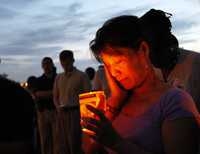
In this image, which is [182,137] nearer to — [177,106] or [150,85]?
[177,106]

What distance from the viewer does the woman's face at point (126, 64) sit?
3.01 m

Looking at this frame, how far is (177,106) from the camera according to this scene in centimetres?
290

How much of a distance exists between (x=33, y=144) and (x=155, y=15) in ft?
9.11

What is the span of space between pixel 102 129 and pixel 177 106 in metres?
0.40

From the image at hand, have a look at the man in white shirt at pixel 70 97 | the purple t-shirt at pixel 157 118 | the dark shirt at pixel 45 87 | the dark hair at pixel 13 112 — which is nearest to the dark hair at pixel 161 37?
the purple t-shirt at pixel 157 118

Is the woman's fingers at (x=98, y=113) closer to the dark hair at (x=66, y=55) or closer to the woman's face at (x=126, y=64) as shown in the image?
the woman's face at (x=126, y=64)

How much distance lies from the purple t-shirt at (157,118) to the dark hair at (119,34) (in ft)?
1.09

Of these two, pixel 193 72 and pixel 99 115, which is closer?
pixel 99 115

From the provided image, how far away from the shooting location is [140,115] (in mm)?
3027

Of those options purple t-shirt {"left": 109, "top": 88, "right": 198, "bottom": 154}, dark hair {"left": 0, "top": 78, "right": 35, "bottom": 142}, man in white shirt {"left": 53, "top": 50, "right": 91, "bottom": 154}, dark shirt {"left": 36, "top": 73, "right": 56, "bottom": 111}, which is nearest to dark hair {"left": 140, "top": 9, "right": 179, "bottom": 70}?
purple t-shirt {"left": 109, "top": 88, "right": 198, "bottom": 154}

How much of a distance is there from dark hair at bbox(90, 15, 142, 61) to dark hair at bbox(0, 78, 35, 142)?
1.31 meters

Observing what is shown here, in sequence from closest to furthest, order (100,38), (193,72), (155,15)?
1. (100,38)
2. (155,15)
3. (193,72)

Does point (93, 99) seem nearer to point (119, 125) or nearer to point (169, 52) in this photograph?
point (119, 125)

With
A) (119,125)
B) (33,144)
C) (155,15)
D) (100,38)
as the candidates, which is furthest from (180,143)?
(155,15)
